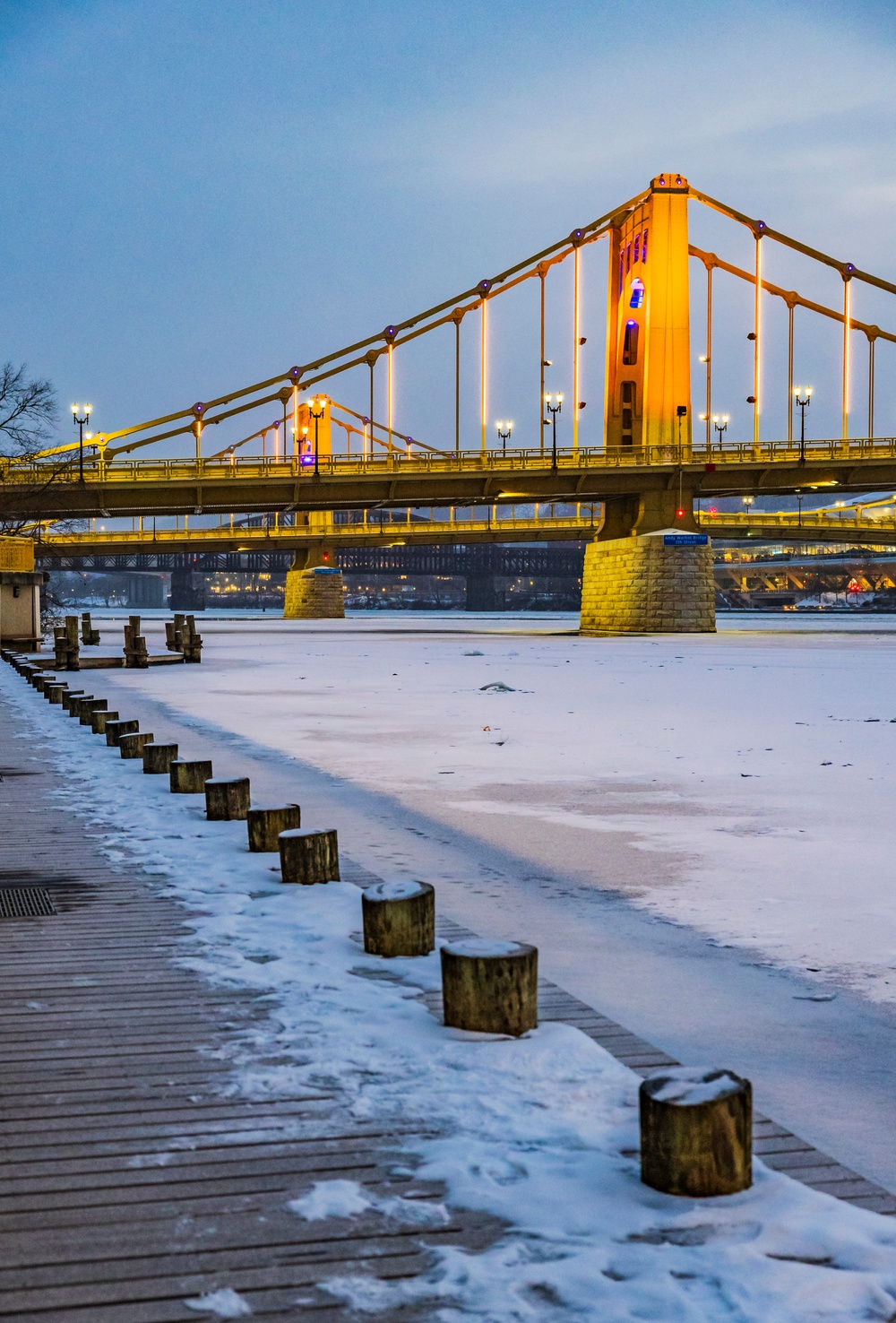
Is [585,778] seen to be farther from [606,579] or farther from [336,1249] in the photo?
[606,579]

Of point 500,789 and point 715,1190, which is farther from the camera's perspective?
point 500,789

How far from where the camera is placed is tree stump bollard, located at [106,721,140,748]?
15258 mm

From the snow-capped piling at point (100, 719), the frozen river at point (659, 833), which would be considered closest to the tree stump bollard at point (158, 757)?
the frozen river at point (659, 833)

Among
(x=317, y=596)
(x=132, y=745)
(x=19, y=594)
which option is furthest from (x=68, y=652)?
(x=317, y=596)

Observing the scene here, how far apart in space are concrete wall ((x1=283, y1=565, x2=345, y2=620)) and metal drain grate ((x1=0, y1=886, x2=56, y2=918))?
339ft

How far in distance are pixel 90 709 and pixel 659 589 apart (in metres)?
44.6

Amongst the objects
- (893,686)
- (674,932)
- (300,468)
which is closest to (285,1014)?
(674,932)

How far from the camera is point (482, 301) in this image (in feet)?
251

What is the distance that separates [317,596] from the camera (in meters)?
111

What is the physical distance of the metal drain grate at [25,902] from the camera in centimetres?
696

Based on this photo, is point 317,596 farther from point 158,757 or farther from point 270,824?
point 270,824

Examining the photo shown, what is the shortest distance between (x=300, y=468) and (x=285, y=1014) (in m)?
57.4

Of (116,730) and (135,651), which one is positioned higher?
(135,651)

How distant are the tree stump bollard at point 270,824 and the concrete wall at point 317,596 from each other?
4025 inches
